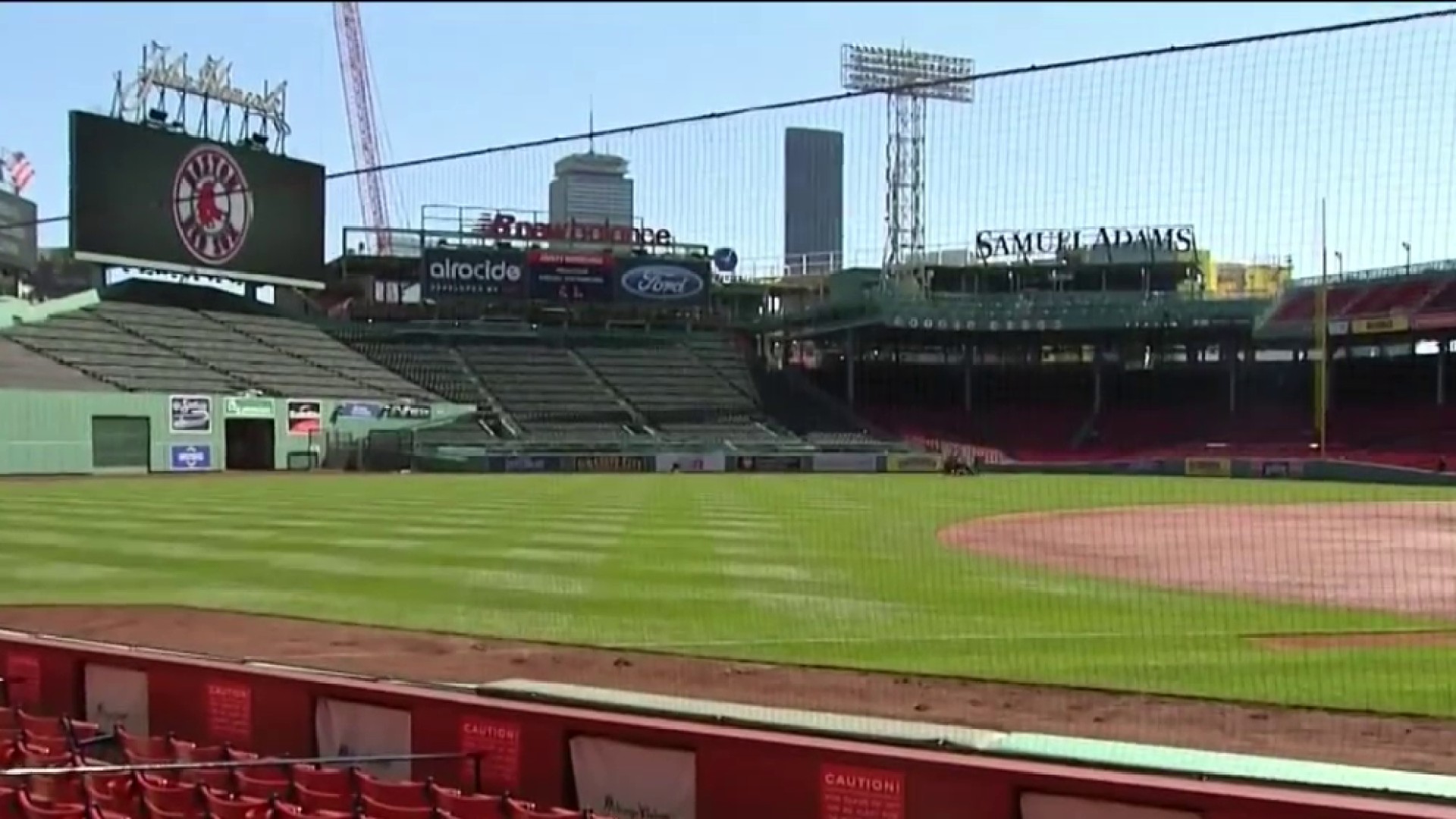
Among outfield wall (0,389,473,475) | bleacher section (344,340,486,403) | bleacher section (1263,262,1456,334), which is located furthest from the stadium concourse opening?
bleacher section (1263,262,1456,334)

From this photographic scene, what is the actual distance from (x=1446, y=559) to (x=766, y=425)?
4807 centimetres

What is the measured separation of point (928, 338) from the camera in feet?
240

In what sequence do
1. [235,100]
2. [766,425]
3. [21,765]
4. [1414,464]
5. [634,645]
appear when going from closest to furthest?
[21,765] → [634,645] → [1414,464] → [235,100] → [766,425]

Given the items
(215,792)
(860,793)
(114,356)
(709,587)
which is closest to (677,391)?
(114,356)

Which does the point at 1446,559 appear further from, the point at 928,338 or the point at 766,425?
the point at 928,338

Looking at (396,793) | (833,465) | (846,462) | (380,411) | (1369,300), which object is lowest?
Result: (833,465)

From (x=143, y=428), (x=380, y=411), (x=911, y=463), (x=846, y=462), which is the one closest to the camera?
(x=143, y=428)

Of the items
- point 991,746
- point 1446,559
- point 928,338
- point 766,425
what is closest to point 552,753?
point 991,746

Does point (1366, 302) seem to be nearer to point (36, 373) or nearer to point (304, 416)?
point (304, 416)

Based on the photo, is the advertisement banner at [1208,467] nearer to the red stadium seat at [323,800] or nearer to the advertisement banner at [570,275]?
the advertisement banner at [570,275]

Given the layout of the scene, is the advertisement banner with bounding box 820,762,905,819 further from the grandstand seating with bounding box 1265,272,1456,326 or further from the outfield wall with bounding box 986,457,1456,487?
the outfield wall with bounding box 986,457,1456,487

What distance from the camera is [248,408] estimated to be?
173ft

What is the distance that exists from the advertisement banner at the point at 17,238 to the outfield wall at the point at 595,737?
165 feet

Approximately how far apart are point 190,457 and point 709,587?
39723 mm
